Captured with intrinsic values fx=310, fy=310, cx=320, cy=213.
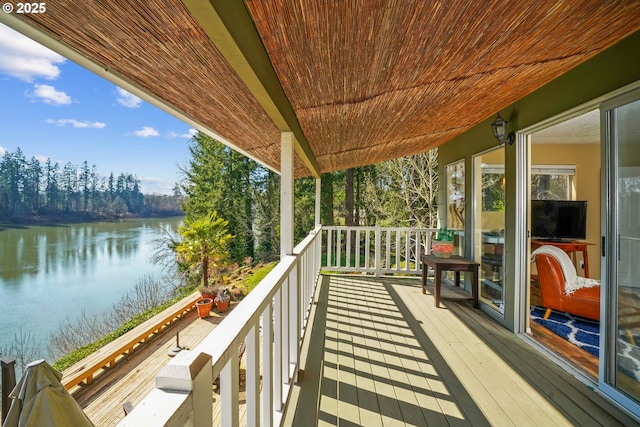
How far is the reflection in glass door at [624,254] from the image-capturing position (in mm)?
2006

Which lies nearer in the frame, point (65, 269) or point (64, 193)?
point (64, 193)

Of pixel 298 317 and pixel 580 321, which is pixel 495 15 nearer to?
pixel 298 317

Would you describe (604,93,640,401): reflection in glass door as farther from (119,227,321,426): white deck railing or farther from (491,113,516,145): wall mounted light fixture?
(119,227,321,426): white deck railing

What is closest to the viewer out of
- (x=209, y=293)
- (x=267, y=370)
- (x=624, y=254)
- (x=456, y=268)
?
(x=267, y=370)

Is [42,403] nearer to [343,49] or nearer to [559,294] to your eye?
[343,49]

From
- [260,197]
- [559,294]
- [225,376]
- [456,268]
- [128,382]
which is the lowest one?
[128,382]

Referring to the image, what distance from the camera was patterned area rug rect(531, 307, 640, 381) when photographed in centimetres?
201

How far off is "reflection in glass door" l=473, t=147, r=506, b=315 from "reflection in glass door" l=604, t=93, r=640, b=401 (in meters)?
1.49

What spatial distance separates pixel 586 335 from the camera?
3355 millimetres

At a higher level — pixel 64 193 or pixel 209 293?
pixel 64 193

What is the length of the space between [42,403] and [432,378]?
2.42m

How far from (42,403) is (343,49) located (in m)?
1.87

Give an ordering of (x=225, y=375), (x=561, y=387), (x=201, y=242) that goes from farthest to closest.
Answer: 1. (x=201, y=242)
2. (x=561, y=387)
3. (x=225, y=375)

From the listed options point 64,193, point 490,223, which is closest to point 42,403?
point 490,223
